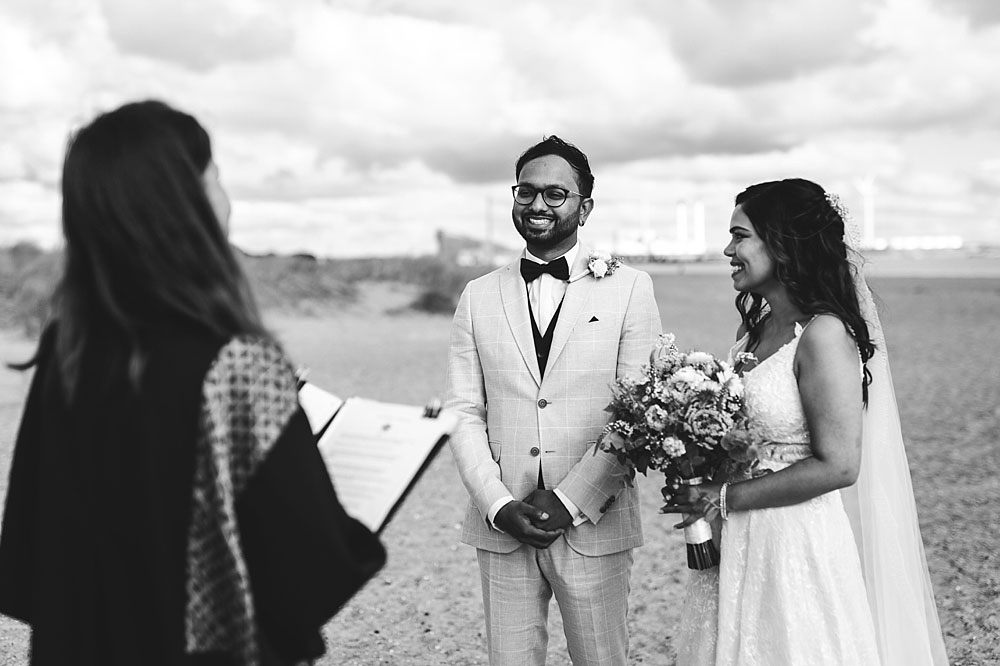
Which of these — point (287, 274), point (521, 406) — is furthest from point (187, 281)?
point (287, 274)

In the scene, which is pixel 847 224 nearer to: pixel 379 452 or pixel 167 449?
pixel 379 452

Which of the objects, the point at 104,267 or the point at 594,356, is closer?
the point at 104,267

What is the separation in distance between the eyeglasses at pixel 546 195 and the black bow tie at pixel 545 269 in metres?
0.27

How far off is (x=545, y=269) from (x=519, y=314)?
0.24m

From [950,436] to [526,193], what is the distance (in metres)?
10.7

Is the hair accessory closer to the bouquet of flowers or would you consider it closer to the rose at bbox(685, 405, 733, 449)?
the bouquet of flowers

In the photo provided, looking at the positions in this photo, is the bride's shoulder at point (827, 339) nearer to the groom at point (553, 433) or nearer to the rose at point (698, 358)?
the rose at point (698, 358)

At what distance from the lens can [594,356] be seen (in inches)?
160

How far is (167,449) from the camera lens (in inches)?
82.0

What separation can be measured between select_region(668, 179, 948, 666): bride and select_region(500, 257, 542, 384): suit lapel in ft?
2.91

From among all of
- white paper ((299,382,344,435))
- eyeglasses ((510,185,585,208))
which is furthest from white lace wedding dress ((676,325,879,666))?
white paper ((299,382,344,435))

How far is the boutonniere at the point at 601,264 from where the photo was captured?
4.15 metres

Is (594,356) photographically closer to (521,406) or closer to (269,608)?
(521,406)

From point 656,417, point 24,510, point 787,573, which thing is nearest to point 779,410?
point 656,417
